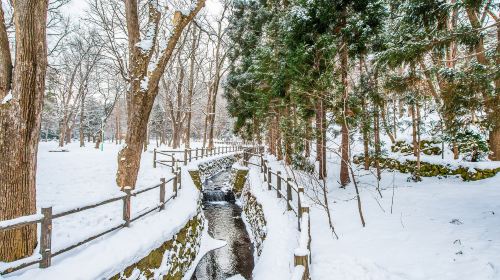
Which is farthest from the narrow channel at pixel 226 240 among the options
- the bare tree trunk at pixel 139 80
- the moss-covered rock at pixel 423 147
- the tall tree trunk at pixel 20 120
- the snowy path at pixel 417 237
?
the moss-covered rock at pixel 423 147

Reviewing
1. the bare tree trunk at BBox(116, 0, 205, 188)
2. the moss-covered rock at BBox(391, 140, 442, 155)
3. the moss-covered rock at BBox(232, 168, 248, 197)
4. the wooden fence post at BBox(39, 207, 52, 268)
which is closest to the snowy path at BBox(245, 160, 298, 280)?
the wooden fence post at BBox(39, 207, 52, 268)

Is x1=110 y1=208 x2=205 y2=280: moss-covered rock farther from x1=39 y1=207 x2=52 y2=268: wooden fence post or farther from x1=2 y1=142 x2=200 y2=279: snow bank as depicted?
x1=39 y1=207 x2=52 y2=268: wooden fence post

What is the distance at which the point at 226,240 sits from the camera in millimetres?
10984

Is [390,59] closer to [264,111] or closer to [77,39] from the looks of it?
[264,111]

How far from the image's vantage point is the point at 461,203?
27.2 feet

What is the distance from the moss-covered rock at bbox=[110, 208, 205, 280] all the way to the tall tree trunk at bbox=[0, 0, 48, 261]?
168cm

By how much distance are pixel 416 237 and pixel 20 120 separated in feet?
24.6

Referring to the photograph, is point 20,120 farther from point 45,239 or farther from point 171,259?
point 171,259

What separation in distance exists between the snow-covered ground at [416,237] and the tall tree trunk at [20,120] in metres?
4.77

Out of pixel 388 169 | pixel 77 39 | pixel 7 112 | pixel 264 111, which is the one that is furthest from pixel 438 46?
pixel 77 39

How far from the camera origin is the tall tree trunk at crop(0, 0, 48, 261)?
457 centimetres

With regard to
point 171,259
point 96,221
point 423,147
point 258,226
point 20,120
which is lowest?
point 258,226

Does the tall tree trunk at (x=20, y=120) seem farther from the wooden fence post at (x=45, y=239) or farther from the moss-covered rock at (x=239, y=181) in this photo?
the moss-covered rock at (x=239, y=181)

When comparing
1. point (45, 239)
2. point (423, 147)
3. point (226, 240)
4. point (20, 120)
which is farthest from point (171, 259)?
point (423, 147)
